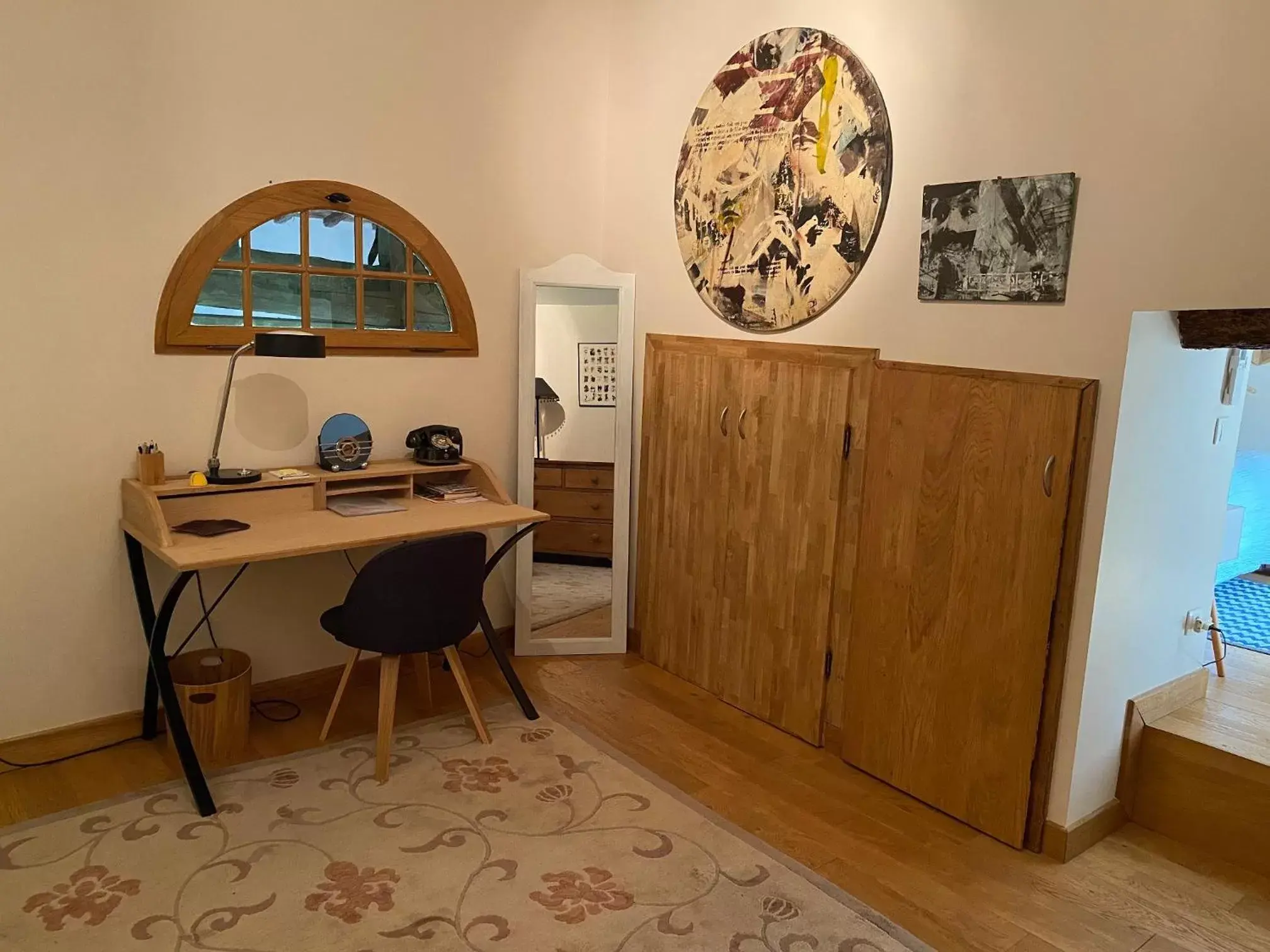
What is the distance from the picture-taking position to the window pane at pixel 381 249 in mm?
3324

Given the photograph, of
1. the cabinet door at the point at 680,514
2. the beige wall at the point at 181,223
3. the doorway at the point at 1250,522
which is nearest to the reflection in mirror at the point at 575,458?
the cabinet door at the point at 680,514

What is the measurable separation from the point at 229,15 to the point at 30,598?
1939 mm

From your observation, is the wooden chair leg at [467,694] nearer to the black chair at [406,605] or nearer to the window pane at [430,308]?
the black chair at [406,605]

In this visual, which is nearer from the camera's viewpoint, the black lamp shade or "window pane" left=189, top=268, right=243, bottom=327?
the black lamp shade

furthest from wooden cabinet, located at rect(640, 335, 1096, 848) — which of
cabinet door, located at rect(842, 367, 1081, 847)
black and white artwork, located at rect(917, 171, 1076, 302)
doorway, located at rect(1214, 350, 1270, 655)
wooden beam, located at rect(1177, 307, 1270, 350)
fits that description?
doorway, located at rect(1214, 350, 1270, 655)

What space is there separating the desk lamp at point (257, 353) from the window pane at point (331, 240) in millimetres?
278

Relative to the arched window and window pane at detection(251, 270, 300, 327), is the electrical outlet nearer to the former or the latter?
the arched window

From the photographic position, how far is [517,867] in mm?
2375

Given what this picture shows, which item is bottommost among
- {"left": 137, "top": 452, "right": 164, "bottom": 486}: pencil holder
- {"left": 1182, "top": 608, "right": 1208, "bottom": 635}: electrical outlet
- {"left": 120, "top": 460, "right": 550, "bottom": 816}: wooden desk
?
{"left": 1182, "top": 608, "right": 1208, "bottom": 635}: electrical outlet

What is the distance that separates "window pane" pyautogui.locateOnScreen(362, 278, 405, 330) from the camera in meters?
3.37

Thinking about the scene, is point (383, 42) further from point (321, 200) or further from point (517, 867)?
point (517, 867)

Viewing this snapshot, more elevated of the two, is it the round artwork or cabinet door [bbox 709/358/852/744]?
the round artwork

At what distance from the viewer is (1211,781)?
8.44 feet

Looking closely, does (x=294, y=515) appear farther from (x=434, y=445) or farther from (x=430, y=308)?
(x=430, y=308)
